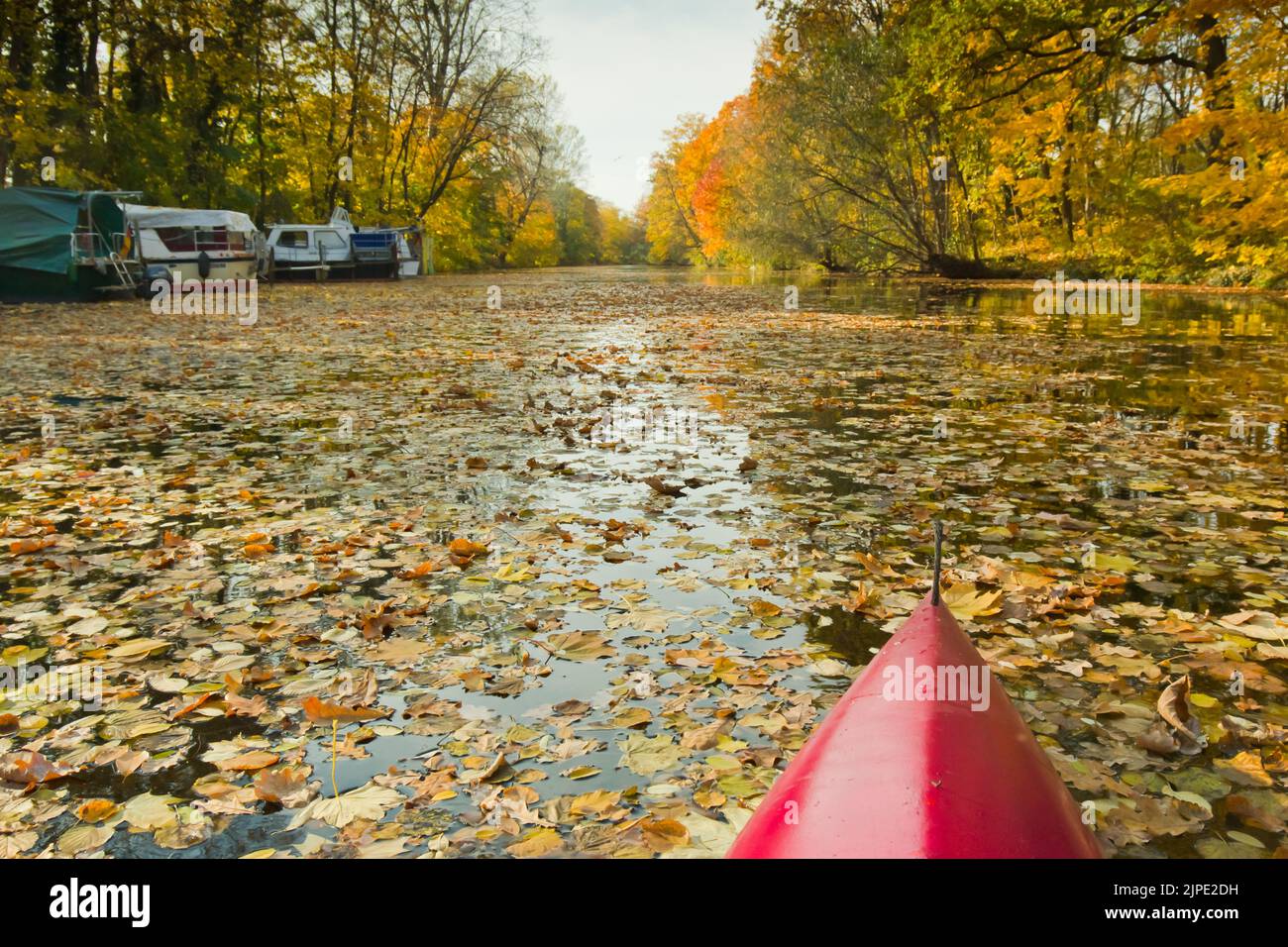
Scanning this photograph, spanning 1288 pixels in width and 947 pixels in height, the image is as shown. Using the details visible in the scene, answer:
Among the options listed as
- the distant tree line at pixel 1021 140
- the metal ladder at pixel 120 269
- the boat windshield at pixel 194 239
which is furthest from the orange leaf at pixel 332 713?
the boat windshield at pixel 194 239

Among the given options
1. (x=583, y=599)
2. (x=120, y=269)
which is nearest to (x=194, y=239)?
(x=120, y=269)

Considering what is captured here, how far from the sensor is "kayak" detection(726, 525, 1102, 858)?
1461 mm

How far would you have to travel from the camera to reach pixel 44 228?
21859 millimetres

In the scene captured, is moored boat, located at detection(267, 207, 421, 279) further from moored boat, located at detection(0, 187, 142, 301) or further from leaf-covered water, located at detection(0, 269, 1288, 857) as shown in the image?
leaf-covered water, located at detection(0, 269, 1288, 857)

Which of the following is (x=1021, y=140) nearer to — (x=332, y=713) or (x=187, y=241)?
(x=187, y=241)

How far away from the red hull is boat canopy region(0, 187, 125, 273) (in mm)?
25855

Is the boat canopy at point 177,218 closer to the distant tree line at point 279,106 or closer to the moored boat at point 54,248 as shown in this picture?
the moored boat at point 54,248

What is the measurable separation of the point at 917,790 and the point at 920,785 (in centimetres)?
2

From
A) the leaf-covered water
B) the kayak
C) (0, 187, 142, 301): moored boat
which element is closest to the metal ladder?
(0, 187, 142, 301): moored boat

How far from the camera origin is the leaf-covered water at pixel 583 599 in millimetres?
2461
